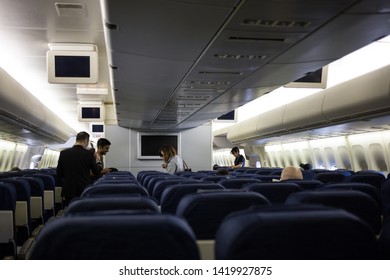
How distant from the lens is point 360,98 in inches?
359

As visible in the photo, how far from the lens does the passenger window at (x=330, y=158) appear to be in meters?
17.5

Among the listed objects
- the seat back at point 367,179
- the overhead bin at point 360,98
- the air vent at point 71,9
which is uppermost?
the air vent at point 71,9

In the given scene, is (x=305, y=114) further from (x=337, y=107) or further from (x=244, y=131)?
(x=244, y=131)

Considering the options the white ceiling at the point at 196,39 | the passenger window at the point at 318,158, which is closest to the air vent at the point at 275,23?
the white ceiling at the point at 196,39

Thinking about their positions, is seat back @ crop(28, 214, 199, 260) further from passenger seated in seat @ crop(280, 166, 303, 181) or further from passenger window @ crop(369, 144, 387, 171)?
passenger window @ crop(369, 144, 387, 171)

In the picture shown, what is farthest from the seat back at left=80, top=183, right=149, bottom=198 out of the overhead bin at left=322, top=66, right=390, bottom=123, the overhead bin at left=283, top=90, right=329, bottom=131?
the overhead bin at left=283, top=90, right=329, bottom=131

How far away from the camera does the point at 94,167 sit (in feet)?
24.1

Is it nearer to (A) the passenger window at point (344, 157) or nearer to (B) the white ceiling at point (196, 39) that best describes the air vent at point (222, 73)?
(B) the white ceiling at point (196, 39)

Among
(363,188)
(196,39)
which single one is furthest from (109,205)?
(196,39)

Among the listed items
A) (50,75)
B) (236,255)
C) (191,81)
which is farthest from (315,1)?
(50,75)

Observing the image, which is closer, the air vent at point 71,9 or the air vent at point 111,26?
the air vent at point 111,26

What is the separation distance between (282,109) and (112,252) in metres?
13.2

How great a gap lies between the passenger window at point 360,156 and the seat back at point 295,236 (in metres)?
14.0
